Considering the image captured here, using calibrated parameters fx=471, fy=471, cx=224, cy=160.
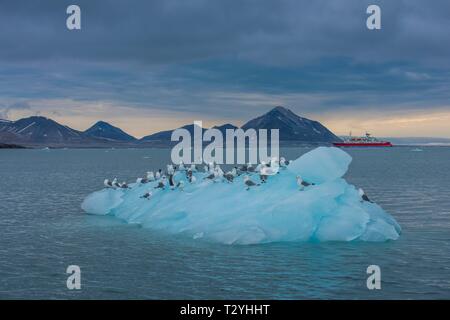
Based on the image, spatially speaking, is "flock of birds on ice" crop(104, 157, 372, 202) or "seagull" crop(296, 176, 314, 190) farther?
"flock of birds on ice" crop(104, 157, 372, 202)

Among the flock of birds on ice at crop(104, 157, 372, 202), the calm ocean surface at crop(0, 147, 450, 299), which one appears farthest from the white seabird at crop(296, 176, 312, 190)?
the calm ocean surface at crop(0, 147, 450, 299)

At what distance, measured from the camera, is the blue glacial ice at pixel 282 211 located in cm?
2356

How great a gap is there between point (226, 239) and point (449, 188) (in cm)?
4394

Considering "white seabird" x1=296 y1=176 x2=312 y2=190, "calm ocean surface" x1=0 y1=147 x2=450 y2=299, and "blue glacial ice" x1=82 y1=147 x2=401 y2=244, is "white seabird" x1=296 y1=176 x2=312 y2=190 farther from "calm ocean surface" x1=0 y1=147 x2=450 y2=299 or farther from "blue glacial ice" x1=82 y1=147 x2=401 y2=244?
"calm ocean surface" x1=0 y1=147 x2=450 y2=299

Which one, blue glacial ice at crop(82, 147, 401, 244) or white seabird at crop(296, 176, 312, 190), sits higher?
white seabird at crop(296, 176, 312, 190)

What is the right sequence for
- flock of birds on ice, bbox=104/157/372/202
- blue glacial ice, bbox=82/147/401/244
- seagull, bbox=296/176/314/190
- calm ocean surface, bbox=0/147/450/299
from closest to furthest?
calm ocean surface, bbox=0/147/450/299, blue glacial ice, bbox=82/147/401/244, seagull, bbox=296/176/314/190, flock of birds on ice, bbox=104/157/372/202

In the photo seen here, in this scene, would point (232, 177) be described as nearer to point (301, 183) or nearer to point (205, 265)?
point (301, 183)

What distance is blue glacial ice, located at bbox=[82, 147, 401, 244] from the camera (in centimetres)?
2356

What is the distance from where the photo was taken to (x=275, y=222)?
23.8 meters

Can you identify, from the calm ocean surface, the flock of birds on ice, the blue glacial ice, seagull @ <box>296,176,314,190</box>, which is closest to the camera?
the calm ocean surface

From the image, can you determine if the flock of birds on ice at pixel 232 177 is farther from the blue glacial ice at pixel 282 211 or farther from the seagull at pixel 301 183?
the blue glacial ice at pixel 282 211

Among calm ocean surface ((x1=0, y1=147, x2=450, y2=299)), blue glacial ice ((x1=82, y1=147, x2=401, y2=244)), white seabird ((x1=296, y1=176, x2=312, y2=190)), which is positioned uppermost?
white seabird ((x1=296, y1=176, x2=312, y2=190))

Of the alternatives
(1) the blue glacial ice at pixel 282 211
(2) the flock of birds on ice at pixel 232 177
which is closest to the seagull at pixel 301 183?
(2) the flock of birds on ice at pixel 232 177

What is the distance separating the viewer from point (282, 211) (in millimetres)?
23875
